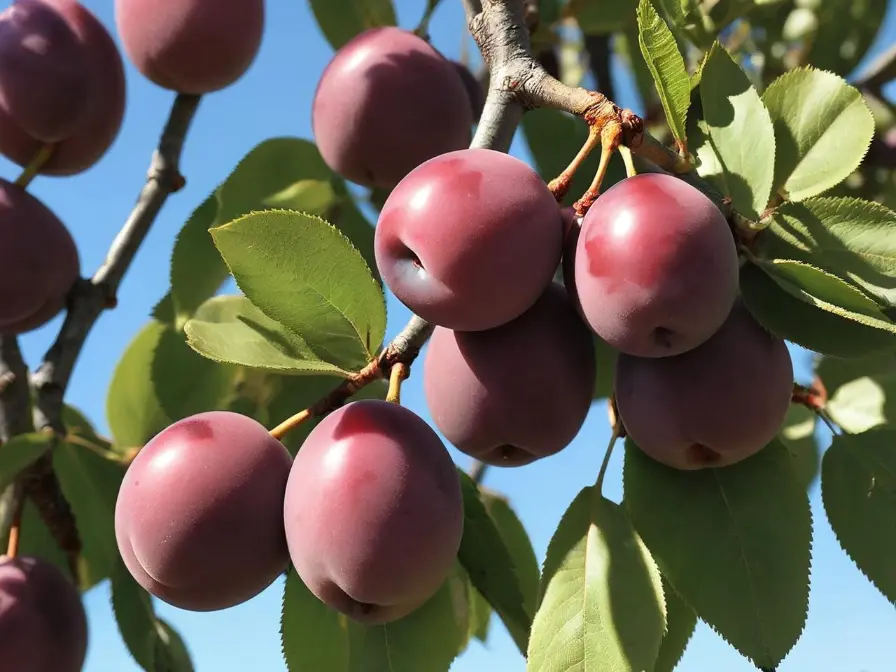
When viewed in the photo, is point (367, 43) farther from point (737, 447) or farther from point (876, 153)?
point (876, 153)

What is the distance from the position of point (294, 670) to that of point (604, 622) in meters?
0.33

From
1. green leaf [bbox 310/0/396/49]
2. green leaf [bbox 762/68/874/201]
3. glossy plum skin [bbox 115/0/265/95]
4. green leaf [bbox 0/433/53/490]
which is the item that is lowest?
green leaf [bbox 0/433/53/490]

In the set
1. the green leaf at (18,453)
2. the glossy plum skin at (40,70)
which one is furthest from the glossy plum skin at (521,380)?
the glossy plum skin at (40,70)

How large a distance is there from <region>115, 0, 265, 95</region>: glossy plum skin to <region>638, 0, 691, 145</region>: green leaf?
0.72m

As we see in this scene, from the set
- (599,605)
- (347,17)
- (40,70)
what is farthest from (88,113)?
(599,605)

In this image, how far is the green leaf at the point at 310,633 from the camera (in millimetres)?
965

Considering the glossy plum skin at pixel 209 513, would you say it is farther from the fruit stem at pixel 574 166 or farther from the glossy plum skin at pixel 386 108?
the glossy plum skin at pixel 386 108

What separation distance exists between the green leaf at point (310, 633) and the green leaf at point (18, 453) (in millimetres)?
435

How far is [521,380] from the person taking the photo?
2.78 ft

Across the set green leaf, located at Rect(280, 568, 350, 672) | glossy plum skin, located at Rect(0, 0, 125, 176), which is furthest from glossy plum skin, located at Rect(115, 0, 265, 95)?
green leaf, located at Rect(280, 568, 350, 672)

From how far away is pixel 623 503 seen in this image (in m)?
0.93

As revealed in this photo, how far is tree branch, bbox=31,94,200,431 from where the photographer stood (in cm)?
131

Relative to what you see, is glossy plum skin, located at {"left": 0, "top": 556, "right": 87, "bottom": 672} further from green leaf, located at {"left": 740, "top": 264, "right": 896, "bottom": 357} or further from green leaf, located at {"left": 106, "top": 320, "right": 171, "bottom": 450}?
green leaf, located at {"left": 740, "top": 264, "right": 896, "bottom": 357}

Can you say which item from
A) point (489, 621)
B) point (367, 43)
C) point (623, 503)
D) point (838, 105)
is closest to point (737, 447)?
point (623, 503)
